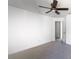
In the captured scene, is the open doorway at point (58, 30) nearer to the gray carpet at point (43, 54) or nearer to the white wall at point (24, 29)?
the white wall at point (24, 29)

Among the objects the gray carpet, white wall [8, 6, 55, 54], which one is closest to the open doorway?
white wall [8, 6, 55, 54]

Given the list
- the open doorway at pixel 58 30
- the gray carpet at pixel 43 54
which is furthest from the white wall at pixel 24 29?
the open doorway at pixel 58 30

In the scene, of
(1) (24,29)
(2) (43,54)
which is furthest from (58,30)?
(2) (43,54)

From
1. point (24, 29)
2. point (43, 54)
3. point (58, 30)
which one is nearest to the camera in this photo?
point (43, 54)

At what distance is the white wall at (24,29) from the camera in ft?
18.6

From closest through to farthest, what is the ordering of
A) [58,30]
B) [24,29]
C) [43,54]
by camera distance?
[43,54] → [24,29] → [58,30]

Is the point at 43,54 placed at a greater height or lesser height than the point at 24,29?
lesser

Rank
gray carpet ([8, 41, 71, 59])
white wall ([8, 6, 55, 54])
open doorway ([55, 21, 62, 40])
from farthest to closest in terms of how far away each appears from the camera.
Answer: open doorway ([55, 21, 62, 40]) → white wall ([8, 6, 55, 54]) → gray carpet ([8, 41, 71, 59])

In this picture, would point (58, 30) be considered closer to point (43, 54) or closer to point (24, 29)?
point (24, 29)

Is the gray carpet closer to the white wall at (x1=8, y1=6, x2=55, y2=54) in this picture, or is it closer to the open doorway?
the white wall at (x1=8, y1=6, x2=55, y2=54)

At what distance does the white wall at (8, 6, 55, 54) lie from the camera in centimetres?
567

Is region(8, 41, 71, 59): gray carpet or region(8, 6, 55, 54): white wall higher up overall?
region(8, 6, 55, 54): white wall

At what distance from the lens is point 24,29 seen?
6.69m
